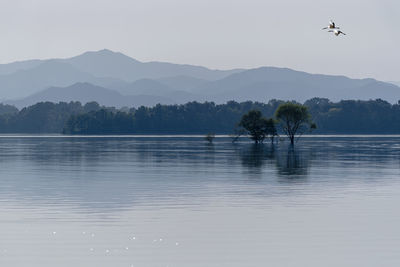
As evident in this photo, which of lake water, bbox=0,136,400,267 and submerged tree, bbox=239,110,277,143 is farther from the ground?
submerged tree, bbox=239,110,277,143

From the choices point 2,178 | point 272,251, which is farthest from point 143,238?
point 2,178

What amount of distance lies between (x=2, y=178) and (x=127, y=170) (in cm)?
1437

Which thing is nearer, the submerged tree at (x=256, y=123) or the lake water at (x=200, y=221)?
the lake water at (x=200, y=221)

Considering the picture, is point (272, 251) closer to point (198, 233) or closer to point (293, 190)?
point (198, 233)

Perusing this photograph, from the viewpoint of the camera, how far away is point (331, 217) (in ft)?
125

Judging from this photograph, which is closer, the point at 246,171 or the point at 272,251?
the point at 272,251

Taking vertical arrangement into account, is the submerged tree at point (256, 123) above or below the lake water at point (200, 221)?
above

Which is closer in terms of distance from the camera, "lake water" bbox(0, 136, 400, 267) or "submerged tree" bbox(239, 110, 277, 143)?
"lake water" bbox(0, 136, 400, 267)

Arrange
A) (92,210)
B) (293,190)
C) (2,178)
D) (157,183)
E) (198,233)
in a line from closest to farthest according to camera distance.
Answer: (198,233)
(92,210)
(293,190)
(157,183)
(2,178)

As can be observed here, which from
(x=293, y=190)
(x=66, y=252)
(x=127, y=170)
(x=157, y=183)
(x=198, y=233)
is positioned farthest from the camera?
(x=127, y=170)

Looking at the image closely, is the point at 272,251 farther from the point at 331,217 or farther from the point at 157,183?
the point at 157,183

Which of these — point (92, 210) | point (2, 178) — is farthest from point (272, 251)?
point (2, 178)

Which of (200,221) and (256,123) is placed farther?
(256,123)

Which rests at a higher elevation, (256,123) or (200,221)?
(256,123)
